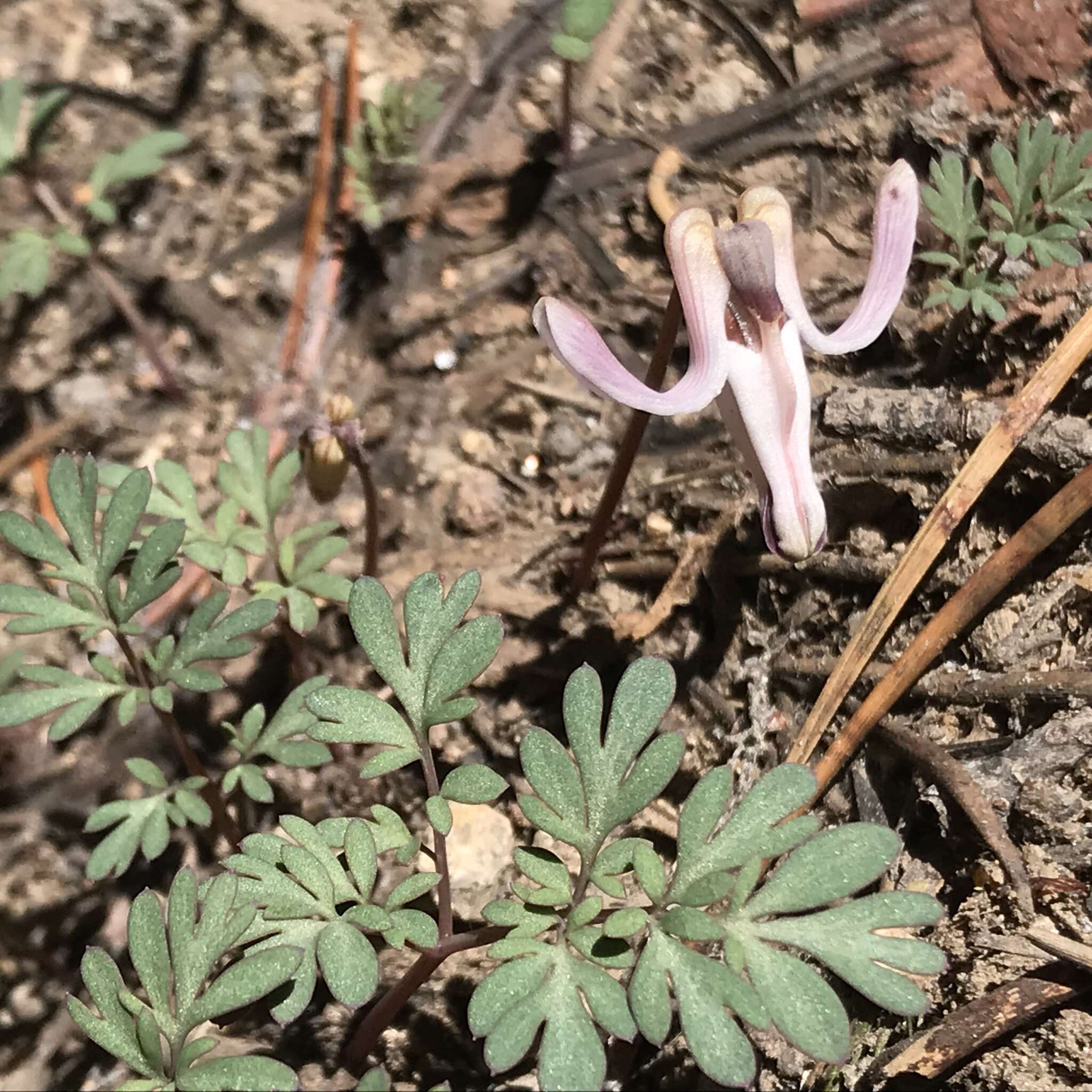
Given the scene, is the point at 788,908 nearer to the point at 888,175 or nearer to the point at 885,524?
the point at 885,524

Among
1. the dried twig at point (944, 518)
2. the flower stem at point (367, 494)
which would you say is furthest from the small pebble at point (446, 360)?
the dried twig at point (944, 518)

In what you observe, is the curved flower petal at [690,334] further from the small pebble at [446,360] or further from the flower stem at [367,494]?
the small pebble at [446,360]

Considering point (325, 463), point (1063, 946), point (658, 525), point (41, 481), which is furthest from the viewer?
A: point (41, 481)

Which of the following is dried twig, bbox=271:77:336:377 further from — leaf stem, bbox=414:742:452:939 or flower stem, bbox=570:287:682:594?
leaf stem, bbox=414:742:452:939

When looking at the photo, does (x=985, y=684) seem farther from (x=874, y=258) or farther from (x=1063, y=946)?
(x=874, y=258)

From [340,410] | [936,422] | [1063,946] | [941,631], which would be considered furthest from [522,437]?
[1063,946]

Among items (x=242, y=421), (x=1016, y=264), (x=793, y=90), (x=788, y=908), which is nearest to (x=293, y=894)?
(x=788, y=908)
